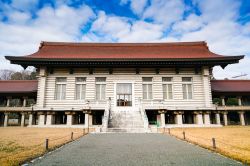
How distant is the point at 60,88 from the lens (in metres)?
23.3

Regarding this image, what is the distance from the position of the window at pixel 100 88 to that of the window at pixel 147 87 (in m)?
4.42

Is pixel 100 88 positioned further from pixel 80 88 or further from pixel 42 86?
pixel 42 86

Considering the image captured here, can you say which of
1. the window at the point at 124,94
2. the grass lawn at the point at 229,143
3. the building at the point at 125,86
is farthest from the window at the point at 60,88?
the grass lawn at the point at 229,143

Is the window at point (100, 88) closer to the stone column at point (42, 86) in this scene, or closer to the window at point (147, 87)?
the window at point (147, 87)

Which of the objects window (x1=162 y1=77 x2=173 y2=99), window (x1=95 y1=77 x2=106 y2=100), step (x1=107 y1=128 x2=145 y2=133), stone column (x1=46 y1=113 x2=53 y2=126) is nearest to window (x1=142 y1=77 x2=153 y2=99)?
window (x1=162 y1=77 x2=173 y2=99)

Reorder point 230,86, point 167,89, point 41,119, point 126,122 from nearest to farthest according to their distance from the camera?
point 126,122 < point 41,119 < point 167,89 < point 230,86

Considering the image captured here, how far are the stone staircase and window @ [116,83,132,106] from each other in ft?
10.0

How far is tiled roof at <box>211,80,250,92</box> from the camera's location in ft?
80.4

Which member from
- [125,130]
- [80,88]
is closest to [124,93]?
[80,88]

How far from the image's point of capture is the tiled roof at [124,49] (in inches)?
1001

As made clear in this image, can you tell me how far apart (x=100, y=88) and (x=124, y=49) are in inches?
279

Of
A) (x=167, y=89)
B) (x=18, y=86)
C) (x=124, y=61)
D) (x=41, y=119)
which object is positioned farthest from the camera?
(x=18, y=86)

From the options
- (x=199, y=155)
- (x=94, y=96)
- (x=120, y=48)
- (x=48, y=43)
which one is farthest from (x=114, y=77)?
(x=199, y=155)

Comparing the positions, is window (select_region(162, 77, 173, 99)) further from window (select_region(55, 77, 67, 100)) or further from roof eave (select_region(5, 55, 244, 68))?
window (select_region(55, 77, 67, 100))
